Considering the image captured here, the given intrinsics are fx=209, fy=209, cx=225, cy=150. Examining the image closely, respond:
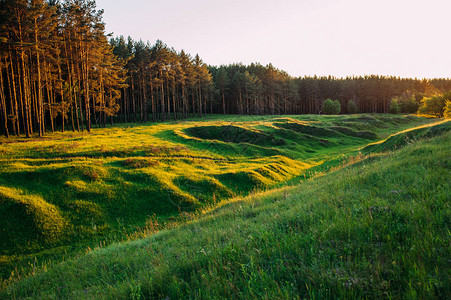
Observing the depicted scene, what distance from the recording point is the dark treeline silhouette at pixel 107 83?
1296 inches

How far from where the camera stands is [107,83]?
182ft

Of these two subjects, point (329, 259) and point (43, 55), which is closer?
point (329, 259)

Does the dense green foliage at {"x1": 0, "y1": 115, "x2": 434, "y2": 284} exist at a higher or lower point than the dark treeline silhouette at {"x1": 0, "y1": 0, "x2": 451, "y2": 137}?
lower

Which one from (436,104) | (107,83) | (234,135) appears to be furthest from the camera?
(436,104)

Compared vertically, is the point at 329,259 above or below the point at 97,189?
above

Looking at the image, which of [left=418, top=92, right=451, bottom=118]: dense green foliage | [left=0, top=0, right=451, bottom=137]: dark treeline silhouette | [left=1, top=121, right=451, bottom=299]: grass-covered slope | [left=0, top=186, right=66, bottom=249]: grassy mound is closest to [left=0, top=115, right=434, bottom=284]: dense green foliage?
[left=0, top=186, right=66, bottom=249]: grassy mound

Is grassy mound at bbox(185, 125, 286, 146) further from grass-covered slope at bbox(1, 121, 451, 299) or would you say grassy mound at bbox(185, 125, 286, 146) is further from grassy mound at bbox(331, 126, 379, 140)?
grass-covered slope at bbox(1, 121, 451, 299)

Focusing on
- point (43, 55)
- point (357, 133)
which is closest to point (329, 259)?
point (43, 55)

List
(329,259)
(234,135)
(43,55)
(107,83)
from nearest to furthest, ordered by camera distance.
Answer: (329,259) → (43,55) → (234,135) → (107,83)

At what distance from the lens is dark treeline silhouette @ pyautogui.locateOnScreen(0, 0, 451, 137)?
32.9 m

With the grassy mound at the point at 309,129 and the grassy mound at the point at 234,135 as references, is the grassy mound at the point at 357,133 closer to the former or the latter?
the grassy mound at the point at 309,129

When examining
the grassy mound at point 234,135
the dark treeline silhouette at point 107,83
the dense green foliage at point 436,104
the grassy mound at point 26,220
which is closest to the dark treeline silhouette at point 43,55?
the dark treeline silhouette at point 107,83

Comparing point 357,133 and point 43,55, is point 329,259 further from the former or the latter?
point 357,133

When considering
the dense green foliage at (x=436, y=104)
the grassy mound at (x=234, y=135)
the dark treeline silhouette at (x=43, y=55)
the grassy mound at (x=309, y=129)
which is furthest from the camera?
the dense green foliage at (x=436, y=104)
